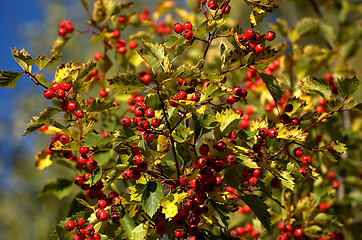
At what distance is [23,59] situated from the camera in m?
1.55

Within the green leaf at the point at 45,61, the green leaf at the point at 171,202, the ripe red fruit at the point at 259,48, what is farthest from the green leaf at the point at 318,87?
the green leaf at the point at 45,61

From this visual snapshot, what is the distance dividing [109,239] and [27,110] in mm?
17080

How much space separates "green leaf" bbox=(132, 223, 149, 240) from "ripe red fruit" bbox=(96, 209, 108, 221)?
0.55ft

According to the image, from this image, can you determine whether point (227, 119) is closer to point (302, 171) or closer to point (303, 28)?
point (302, 171)

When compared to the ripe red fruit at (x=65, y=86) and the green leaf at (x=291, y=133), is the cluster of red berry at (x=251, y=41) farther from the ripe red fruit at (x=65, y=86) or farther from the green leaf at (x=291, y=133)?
the ripe red fruit at (x=65, y=86)

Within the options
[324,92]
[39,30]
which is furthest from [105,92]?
[39,30]

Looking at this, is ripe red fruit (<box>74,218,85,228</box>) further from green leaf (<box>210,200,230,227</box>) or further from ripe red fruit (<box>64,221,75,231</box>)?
green leaf (<box>210,200,230,227</box>)

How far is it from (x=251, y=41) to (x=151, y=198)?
0.81 metres

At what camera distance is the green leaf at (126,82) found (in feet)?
4.50

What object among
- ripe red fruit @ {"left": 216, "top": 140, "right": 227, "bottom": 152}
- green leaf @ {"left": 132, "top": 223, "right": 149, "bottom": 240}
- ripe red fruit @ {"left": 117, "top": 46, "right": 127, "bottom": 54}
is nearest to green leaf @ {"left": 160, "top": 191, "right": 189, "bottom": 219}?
green leaf @ {"left": 132, "top": 223, "right": 149, "bottom": 240}

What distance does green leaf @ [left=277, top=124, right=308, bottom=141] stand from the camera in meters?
1.55

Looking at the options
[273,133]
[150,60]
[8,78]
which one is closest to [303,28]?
[273,133]

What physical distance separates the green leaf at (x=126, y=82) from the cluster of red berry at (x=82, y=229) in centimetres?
62

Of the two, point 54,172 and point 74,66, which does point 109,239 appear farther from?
point 54,172
